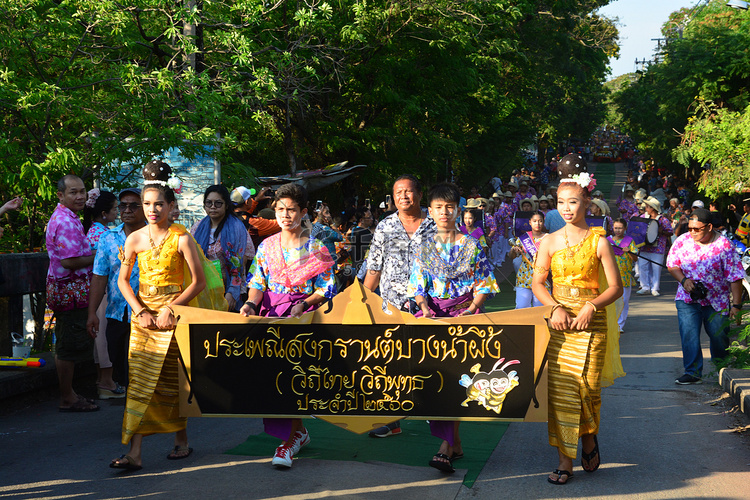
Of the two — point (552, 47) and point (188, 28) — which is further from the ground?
point (552, 47)

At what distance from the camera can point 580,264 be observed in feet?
17.1

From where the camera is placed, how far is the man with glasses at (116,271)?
6484mm

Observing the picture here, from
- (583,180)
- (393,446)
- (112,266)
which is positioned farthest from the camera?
(112,266)

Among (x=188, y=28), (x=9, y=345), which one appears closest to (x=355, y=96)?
(x=188, y=28)

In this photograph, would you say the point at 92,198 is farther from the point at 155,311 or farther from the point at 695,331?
the point at 695,331

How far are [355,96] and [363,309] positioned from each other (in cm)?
1440

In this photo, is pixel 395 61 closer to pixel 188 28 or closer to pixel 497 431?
pixel 188 28

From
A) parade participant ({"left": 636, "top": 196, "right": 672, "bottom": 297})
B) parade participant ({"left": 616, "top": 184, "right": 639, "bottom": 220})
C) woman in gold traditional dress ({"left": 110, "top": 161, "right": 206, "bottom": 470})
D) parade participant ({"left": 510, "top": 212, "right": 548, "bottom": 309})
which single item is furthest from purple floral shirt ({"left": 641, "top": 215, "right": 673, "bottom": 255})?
woman in gold traditional dress ({"left": 110, "top": 161, "right": 206, "bottom": 470})

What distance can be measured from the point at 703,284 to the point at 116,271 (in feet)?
18.1

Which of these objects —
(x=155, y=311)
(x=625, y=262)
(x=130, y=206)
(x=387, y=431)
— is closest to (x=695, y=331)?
(x=625, y=262)

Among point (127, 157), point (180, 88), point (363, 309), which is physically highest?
point (180, 88)

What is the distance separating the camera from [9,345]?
7852 mm

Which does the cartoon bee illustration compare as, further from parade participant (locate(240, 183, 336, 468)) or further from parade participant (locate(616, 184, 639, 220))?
parade participant (locate(616, 184, 639, 220))

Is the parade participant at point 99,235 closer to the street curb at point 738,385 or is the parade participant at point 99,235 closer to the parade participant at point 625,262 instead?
the street curb at point 738,385
